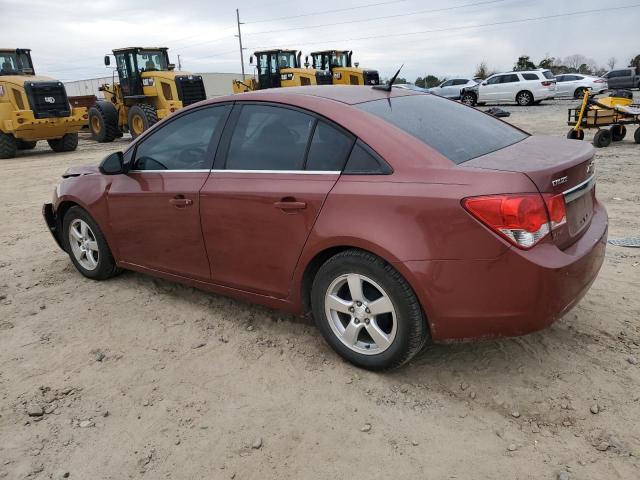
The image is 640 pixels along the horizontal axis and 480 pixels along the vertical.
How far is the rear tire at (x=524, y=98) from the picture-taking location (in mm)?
24734

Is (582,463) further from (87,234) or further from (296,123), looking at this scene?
(87,234)

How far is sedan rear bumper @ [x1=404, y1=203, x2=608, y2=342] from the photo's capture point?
8.01 ft

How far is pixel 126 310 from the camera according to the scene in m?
4.02

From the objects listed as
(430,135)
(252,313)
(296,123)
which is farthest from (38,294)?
(430,135)

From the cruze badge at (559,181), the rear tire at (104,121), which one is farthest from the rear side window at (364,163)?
the rear tire at (104,121)

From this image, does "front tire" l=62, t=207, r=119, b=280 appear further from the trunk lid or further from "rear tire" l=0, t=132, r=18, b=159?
"rear tire" l=0, t=132, r=18, b=159

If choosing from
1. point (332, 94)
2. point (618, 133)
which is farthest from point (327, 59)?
point (332, 94)

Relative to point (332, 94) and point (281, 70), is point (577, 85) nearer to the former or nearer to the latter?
point (281, 70)

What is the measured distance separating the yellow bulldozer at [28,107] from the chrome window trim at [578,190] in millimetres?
14861

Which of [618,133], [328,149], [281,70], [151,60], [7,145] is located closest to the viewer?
[328,149]

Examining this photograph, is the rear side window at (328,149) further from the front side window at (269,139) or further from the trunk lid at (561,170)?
the trunk lid at (561,170)

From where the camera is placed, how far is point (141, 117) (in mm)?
15906

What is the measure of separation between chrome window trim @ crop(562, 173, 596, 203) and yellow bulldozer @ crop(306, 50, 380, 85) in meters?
19.0

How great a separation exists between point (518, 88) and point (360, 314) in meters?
24.9
